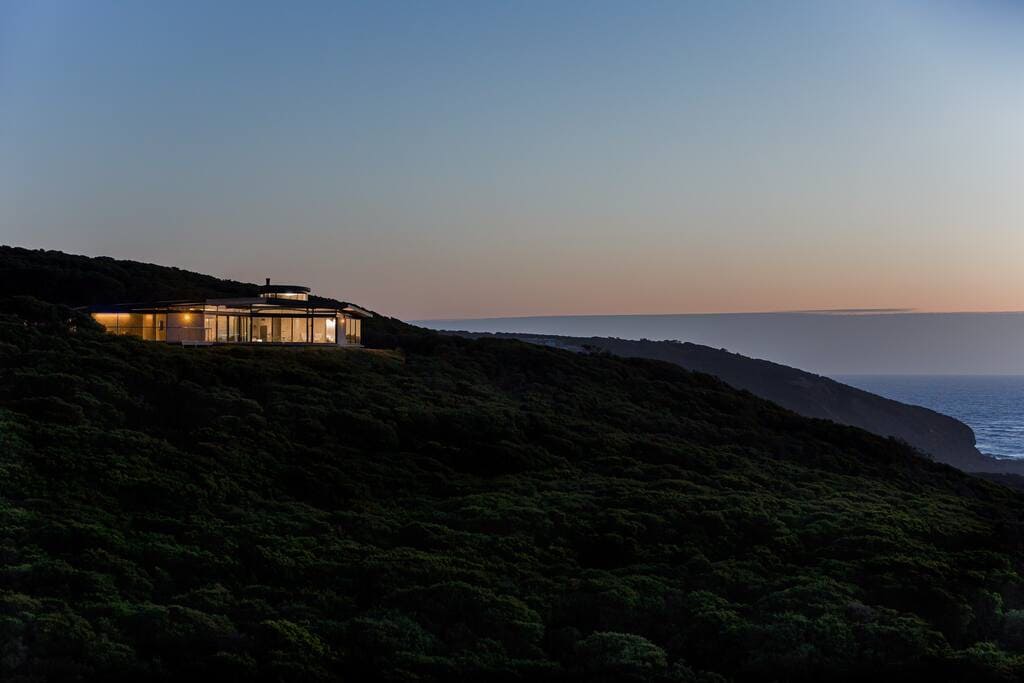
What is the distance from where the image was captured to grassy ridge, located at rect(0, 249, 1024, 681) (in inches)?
611

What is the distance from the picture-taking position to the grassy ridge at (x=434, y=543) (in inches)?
611

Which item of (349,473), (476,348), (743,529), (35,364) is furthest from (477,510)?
(476,348)

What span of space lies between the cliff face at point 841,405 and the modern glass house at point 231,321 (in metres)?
40.0

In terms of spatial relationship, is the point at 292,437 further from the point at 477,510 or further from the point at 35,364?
the point at 35,364

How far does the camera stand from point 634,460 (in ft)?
96.8

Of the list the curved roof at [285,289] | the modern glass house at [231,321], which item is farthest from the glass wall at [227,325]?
the curved roof at [285,289]

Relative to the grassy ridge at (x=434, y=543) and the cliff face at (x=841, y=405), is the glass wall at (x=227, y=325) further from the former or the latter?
the cliff face at (x=841, y=405)

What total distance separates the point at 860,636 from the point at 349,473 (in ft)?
43.1

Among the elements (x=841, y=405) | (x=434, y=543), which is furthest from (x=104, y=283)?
(x=841, y=405)

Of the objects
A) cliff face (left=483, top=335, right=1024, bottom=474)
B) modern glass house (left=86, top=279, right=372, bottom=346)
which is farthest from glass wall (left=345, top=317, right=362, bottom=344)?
cliff face (left=483, top=335, right=1024, bottom=474)

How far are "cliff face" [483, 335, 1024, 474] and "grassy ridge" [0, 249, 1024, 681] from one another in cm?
5443

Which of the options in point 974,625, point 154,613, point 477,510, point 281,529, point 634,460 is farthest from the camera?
point 634,460

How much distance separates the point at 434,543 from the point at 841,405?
3549 inches

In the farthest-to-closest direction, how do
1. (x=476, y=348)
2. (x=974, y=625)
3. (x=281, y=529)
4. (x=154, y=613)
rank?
(x=476, y=348) < (x=281, y=529) < (x=974, y=625) < (x=154, y=613)
